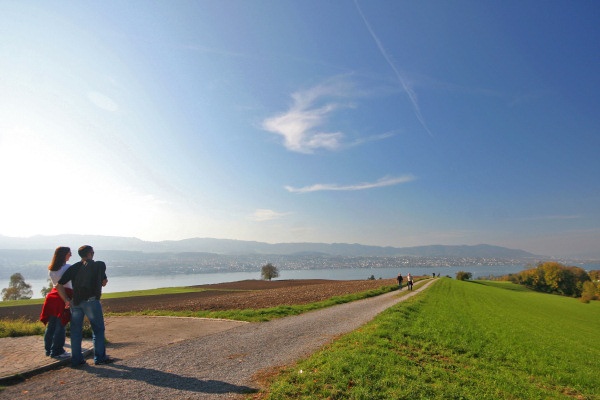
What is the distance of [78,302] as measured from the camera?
293 inches

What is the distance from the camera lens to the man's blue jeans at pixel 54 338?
7652 mm

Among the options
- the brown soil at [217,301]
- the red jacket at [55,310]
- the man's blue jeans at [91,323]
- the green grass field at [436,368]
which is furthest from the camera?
the brown soil at [217,301]

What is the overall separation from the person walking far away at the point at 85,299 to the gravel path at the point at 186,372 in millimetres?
365

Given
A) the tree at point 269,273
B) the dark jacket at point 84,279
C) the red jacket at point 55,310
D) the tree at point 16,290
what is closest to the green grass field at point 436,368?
the dark jacket at point 84,279

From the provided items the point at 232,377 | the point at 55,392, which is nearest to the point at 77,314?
the point at 55,392

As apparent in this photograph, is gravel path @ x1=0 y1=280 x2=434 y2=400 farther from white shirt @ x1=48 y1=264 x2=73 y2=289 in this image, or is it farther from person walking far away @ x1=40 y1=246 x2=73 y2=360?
white shirt @ x1=48 y1=264 x2=73 y2=289

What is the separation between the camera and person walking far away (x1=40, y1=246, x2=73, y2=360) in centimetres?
766

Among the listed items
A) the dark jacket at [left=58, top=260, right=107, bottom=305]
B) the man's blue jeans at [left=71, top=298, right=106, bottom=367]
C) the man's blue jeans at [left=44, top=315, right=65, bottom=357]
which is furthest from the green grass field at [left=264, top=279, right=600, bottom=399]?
→ the man's blue jeans at [left=44, top=315, right=65, bottom=357]

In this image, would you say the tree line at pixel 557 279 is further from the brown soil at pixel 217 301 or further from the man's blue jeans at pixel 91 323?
the man's blue jeans at pixel 91 323

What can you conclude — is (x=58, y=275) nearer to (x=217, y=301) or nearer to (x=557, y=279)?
(x=217, y=301)

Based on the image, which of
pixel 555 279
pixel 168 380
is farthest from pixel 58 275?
pixel 555 279

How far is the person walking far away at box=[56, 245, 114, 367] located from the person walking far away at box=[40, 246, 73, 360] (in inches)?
14.8

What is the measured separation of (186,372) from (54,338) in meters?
3.67

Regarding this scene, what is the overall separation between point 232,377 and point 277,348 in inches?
114
